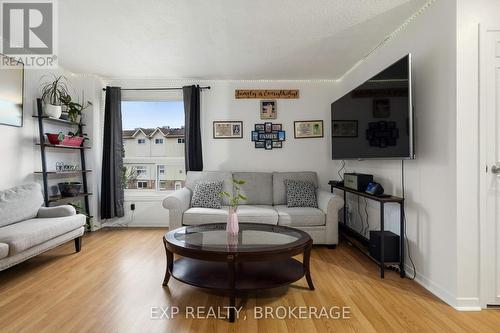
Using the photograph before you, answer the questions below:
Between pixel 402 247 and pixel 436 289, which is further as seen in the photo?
pixel 402 247

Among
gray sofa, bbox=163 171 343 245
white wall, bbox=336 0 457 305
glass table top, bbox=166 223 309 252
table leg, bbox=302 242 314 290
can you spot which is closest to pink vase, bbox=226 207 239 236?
glass table top, bbox=166 223 309 252

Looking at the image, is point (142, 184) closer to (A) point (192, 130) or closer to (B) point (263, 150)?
(A) point (192, 130)

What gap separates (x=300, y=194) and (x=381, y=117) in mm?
1464

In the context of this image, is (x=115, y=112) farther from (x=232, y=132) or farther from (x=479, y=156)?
(x=479, y=156)

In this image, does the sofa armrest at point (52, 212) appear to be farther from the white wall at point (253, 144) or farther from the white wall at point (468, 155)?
the white wall at point (468, 155)

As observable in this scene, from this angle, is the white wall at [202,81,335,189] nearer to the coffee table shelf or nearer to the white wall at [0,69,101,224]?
the white wall at [0,69,101,224]

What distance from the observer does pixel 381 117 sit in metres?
2.38

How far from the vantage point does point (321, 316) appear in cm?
176

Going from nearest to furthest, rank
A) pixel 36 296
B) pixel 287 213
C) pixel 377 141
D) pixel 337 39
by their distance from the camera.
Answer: pixel 36 296, pixel 377 141, pixel 337 39, pixel 287 213

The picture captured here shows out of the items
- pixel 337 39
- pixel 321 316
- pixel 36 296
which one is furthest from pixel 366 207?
pixel 36 296

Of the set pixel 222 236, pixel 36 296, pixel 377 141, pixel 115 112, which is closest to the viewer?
pixel 36 296

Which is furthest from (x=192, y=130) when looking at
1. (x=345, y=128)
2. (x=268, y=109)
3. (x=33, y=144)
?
(x=345, y=128)

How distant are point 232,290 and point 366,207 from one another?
84.6 inches

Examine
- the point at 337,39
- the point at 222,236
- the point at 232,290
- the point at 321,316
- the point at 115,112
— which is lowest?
the point at 321,316
